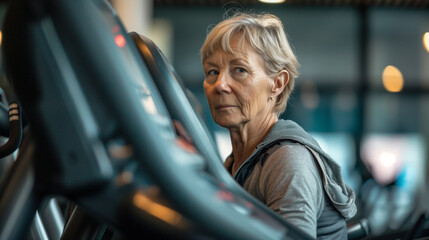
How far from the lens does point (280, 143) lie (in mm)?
1030

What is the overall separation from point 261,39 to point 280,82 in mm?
135

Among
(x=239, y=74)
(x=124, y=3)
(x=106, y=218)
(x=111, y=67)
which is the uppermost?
(x=111, y=67)

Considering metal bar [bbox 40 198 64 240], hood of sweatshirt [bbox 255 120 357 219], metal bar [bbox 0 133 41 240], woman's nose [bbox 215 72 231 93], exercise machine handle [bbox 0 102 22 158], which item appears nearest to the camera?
metal bar [bbox 0 133 41 240]

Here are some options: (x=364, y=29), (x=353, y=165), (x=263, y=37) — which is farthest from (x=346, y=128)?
(x=263, y=37)

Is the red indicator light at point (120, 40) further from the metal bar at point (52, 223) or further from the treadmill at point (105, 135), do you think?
the metal bar at point (52, 223)

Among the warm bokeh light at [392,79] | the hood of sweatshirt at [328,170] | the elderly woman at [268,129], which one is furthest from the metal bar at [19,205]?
the warm bokeh light at [392,79]

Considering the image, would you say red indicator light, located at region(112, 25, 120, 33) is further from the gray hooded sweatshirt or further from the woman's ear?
the woman's ear

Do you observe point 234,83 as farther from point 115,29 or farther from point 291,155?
point 115,29

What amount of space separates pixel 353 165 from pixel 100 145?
23.4 ft

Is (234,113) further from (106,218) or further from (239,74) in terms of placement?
(106,218)

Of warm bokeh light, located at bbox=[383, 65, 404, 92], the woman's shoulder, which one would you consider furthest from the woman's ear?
warm bokeh light, located at bbox=[383, 65, 404, 92]

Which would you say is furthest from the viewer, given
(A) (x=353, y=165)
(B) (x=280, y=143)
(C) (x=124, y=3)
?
(A) (x=353, y=165)

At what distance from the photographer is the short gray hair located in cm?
116

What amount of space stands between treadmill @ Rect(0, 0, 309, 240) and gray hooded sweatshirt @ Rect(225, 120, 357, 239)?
43cm
